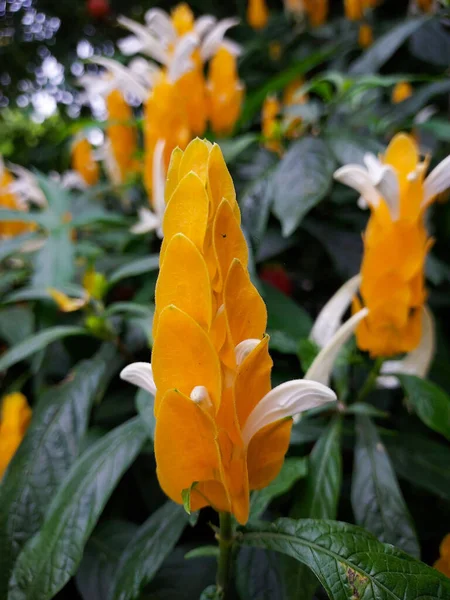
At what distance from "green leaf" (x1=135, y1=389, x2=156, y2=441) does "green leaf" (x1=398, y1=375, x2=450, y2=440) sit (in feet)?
0.99

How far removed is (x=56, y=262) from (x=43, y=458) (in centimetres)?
41

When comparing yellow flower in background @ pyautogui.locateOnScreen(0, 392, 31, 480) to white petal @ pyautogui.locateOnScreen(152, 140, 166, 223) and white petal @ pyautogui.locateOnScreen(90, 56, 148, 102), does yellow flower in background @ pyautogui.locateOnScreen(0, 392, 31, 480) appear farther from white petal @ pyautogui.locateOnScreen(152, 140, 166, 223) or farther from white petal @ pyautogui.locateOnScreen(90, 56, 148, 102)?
white petal @ pyautogui.locateOnScreen(90, 56, 148, 102)

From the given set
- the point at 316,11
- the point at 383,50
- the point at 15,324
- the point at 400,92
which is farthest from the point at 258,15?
the point at 15,324

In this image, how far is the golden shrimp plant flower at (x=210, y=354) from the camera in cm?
36

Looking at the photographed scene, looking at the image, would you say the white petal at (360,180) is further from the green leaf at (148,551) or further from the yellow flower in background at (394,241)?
the green leaf at (148,551)

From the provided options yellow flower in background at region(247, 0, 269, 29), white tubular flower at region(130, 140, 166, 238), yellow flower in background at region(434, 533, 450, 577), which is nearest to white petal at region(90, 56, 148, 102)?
white tubular flower at region(130, 140, 166, 238)

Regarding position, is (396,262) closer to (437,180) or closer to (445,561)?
(437,180)

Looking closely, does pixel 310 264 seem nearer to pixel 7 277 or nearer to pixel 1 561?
pixel 7 277

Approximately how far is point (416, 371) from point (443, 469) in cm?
13

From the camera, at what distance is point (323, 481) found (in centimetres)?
57

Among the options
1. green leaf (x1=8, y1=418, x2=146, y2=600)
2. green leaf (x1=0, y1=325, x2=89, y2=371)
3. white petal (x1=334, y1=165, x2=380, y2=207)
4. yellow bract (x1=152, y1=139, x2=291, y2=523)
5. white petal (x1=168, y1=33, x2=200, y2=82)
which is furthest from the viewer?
white petal (x1=168, y1=33, x2=200, y2=82)

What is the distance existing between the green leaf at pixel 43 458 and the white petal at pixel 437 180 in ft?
1.57

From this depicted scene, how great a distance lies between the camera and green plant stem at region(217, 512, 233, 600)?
0.43m

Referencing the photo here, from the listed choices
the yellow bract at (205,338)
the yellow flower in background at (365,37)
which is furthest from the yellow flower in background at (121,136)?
the yellow bract at (205,338)
